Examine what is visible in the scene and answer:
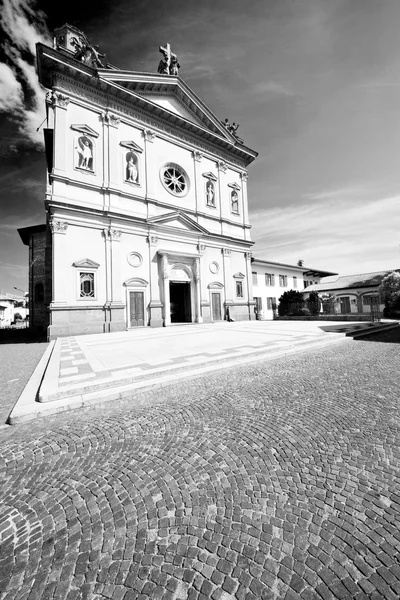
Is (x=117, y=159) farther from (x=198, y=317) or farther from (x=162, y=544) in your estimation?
(x=162, y=544)

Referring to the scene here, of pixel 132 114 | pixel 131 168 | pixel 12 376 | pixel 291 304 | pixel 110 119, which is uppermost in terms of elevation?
pixel 132 114

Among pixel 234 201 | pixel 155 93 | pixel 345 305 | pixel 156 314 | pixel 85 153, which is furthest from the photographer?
pixel 345 305

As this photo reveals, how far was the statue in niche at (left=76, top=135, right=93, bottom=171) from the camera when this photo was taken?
18.0 m

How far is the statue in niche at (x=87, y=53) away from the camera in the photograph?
19.9 metres

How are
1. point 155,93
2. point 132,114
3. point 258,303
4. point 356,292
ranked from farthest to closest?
1. point 356,292
2. point 258,303
3. point 155,93
4. point 132,114

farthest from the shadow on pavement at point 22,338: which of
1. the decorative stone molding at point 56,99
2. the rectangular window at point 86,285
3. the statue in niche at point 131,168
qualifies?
the decorative stone molding at point 56,99

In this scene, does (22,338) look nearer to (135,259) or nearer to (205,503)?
(135,259)

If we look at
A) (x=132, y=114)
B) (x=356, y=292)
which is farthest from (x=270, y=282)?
(x=132, y=114)

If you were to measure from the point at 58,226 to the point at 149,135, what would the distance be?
1165 centimetres

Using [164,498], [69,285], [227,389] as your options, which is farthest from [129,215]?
[164,498]

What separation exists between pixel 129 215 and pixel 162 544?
20.0 metres

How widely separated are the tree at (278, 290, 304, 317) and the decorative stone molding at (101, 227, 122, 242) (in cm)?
2128

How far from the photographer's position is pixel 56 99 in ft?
56.2

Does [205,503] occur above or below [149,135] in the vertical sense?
below
